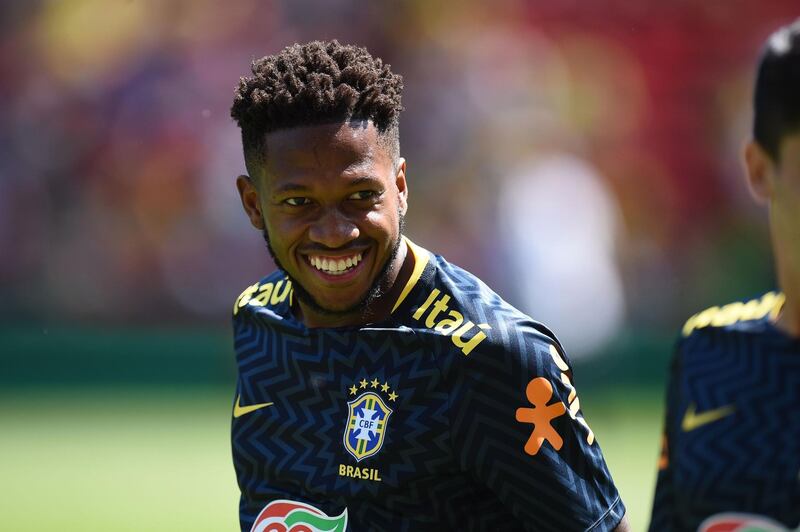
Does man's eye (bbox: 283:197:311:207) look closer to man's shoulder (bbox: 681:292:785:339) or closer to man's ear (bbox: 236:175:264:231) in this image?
man's ear (bbox: 236:175:264:231)

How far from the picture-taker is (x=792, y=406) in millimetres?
2178

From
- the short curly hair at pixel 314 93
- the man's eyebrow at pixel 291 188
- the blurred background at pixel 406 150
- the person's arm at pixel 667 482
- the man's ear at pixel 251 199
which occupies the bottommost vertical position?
the person's arm at pixel 667 482

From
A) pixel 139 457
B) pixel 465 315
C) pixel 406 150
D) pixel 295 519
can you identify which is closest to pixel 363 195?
pixel 465 315

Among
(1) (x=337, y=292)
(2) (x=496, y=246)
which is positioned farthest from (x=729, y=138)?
(1) (x=337, y=292)

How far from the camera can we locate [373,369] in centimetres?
312

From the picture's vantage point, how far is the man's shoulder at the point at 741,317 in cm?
230

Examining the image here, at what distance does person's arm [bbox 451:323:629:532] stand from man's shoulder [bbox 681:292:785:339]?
555 millimetres

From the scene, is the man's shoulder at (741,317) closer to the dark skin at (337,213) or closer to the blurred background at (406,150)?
the dark skin at (337,213)

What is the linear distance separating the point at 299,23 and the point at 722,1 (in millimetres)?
4434

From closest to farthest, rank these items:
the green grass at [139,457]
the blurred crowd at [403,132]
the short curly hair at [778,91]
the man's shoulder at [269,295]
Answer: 1. the short curly hair at [778,91]
2. the man's shoulder at [269,295]
3. the green grass at [139,457]
4. the blurred crowd at [403,132]

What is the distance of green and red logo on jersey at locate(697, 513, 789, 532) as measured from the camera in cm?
213

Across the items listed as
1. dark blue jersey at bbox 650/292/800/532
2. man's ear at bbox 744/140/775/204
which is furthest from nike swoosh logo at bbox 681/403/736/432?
man's ear at bbox 744/140/775/204

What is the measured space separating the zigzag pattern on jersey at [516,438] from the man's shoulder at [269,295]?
0.78 metres

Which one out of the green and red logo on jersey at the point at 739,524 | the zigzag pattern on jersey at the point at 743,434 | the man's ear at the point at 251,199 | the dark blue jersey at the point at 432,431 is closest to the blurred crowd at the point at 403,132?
the man's ear at the point at 251,199
